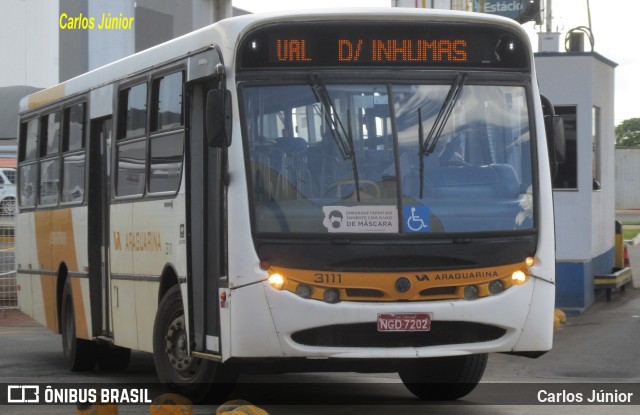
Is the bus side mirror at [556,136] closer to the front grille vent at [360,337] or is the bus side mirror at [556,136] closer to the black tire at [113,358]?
the front grille vent at [360,337]

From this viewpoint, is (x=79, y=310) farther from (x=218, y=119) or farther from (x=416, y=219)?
(x=416, y=219)

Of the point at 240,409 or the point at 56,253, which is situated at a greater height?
the point at 56,253

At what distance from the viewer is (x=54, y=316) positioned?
15625 mm

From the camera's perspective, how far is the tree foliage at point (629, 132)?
142 m

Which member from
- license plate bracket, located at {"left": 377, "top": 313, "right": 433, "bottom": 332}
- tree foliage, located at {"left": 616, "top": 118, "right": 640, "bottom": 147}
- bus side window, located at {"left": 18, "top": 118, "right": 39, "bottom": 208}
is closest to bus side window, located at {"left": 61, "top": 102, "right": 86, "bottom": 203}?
bus side window, located at {"left": 18, "top": 118, "right": 39, "bottom": 208}

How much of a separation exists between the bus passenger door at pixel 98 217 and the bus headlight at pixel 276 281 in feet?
13.8

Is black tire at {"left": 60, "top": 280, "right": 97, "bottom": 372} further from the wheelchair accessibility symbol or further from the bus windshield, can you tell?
the wheelchair accessibility symbol

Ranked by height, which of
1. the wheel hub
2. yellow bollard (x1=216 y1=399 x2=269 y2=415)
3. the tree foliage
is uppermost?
the tree foliage

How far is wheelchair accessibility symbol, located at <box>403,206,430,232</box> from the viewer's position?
9.92 metres

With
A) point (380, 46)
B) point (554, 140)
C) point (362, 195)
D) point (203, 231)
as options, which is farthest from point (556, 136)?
point (203, 231)

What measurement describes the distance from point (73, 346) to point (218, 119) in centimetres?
564

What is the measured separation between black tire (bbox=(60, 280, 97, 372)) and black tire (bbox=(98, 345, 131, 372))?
86 mm

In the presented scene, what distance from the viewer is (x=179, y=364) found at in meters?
11.3

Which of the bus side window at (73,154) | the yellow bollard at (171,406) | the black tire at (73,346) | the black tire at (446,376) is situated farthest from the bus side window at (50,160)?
the yellow bollard at (171,406)
